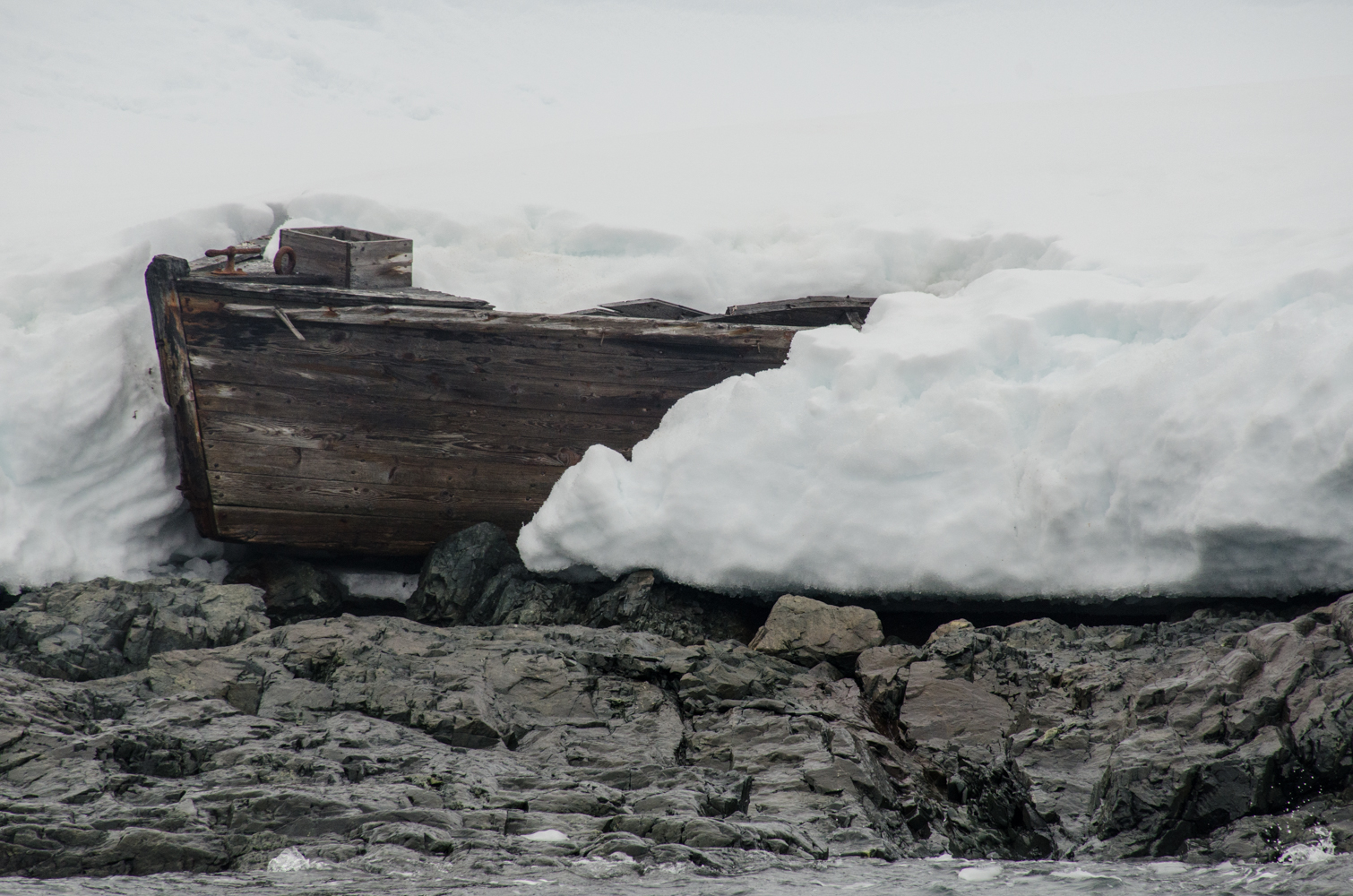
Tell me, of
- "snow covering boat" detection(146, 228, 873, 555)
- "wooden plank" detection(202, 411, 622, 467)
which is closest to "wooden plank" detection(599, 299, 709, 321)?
"snow covering boat" detection(146, 228, 873, 555)

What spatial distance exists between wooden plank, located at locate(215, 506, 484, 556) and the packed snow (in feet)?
1.72

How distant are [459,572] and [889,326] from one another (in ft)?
10.5

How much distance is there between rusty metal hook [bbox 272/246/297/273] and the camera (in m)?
6.04

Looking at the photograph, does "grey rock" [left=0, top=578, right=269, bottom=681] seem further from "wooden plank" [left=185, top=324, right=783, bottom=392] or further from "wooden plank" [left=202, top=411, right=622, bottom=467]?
"wooden plank" [left=185, top=324, right=783, bottom=392]

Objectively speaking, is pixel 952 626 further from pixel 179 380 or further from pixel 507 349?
pixel 179 380

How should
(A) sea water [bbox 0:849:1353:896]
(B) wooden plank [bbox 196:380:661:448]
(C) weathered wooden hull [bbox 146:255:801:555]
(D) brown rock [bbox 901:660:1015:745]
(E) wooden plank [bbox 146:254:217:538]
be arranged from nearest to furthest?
(A) sea water [bbox 0:849:1353:896] → (D) brown rock [bbox 901:660:1015:745] → (E) wooden plank [bbox 146:254:217:538] → (C) weathered wooden hull [bbox 146:255:801:555] → (B) wooden plank [bbox 196:380:661:448]

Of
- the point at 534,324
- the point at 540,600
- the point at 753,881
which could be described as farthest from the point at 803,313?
the point at 753,881

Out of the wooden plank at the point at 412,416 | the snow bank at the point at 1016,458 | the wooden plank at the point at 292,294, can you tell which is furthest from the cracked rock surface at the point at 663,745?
the wooden plank at the point at 292,294

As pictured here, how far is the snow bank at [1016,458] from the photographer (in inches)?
163

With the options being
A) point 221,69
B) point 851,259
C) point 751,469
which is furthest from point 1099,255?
point 221,69

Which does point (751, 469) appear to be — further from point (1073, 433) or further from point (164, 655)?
point (164, 655)

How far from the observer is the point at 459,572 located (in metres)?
5.91

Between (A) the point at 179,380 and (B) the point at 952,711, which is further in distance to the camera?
(A) the point at 179,380

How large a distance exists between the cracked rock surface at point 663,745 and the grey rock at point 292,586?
1114mm
